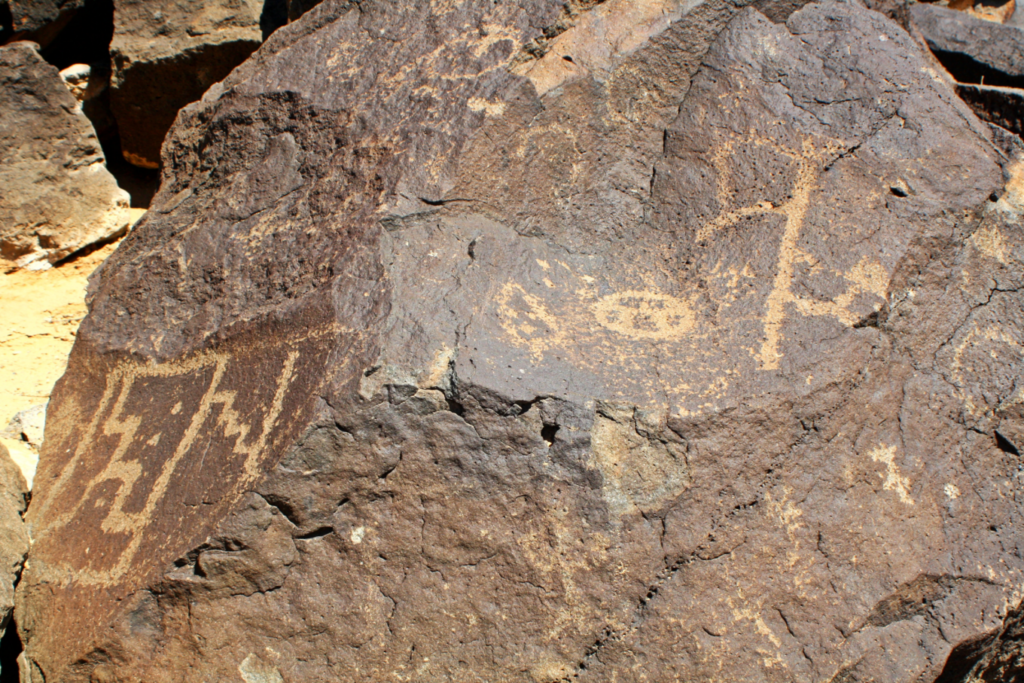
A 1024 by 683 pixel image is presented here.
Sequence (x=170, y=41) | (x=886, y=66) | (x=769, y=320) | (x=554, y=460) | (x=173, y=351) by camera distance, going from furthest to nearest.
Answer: (x=170, y=41) < (x=886, y=66) < (x=173, y=351) < (x=769, y=320) < (x=554, y=460)

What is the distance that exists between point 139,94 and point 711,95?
2.22 m

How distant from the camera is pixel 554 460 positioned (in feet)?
3.92

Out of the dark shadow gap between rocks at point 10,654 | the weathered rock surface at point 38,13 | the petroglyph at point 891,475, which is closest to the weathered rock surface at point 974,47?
the petroglyph at point 891,475

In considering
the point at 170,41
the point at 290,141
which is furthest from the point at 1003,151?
the point at 170,41

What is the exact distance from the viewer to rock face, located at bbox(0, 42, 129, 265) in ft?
8.40

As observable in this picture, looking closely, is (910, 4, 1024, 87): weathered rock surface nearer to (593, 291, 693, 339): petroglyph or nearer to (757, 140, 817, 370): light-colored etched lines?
(757, 140, 817, 370): light-colored etched lines

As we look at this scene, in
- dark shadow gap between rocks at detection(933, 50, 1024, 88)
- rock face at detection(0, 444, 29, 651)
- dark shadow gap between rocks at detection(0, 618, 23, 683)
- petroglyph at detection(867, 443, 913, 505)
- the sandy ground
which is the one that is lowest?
the sandy ground

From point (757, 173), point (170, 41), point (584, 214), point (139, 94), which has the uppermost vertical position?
point (757, 173)

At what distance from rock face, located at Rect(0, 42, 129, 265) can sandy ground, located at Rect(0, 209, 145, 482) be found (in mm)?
73

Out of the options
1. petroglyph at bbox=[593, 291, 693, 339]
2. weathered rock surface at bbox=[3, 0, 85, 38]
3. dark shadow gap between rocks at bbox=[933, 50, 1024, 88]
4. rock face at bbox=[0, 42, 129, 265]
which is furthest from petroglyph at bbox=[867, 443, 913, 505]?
weathered rock surface at bbox=[3, 0, 85, 38]

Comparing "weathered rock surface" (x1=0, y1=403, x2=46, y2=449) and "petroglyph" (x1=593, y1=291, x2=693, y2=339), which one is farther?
"weathered rock surface" (x1=0, y1=403, x2=46, y2=449)

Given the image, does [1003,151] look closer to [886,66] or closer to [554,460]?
[886,66]

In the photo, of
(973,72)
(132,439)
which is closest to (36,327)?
(132,439)

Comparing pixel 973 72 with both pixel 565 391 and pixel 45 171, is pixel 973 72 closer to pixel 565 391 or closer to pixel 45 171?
pixel 565 391
